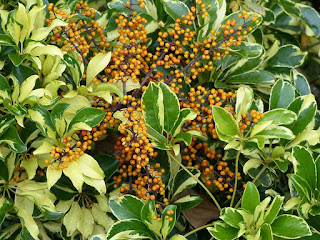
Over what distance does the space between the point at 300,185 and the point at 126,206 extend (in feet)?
1.27

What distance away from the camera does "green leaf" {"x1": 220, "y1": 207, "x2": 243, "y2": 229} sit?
3.26ft

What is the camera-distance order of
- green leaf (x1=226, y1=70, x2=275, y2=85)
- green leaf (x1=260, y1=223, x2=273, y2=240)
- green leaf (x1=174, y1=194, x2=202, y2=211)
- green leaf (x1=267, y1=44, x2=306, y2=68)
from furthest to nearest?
green leaf (x1=267, y1=44, x2=306, y2=68) < green leaf (x1=226, y1=70, x2=275, y2=85) < green leaf (x1=174, y1=194, x2=202, y2=211) < green leaf (x1=260, y1=223, x2=273, y2=240)

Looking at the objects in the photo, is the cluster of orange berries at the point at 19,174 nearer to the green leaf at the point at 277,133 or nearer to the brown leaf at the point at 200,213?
the brown leaf at the point at 200,213

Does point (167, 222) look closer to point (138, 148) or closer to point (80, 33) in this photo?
point (138, 148)

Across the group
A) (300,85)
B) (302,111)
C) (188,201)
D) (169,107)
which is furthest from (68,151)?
(300,85)

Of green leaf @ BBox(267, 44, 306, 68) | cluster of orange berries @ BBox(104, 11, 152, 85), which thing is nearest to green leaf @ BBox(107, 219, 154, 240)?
cluster of orange berries @ BBox(104, 11, 152, 85)

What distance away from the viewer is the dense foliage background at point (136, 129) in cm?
101

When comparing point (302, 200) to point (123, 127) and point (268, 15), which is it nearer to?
point (123, 127)

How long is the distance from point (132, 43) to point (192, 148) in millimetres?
297

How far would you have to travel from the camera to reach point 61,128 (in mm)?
1021

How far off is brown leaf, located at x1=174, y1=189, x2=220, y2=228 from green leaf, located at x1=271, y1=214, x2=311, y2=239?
26 centimetres

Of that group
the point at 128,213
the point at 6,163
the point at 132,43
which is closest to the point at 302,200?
the point at 128,213

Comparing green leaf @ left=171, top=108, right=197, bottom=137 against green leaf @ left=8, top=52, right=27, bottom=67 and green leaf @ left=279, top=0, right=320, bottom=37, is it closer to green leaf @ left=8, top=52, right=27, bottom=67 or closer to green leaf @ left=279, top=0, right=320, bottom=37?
green leaf @ left=8, top=52, right=27, bottom=67

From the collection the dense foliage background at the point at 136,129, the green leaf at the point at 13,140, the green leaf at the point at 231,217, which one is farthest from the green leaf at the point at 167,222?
the green leaf at the point at 13,140
